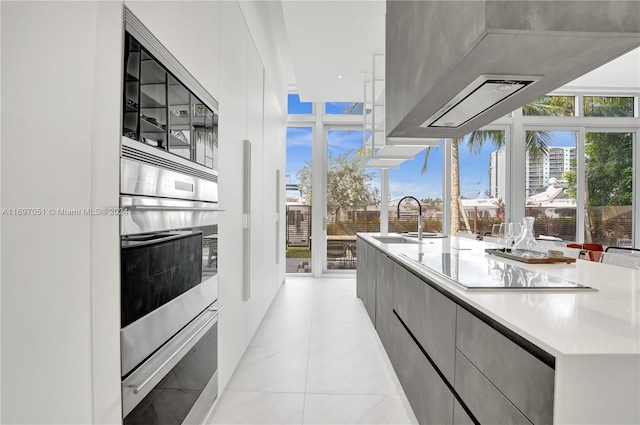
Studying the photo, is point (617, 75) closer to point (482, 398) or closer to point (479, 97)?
point (479, 97)

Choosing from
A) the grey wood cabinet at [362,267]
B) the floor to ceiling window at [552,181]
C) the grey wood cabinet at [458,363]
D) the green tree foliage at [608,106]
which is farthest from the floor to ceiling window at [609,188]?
the grey wood cabinet at [458,363]

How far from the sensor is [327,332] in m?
3.12

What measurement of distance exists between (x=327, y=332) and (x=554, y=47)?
2.74 meters

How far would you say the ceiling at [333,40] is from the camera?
2789 mm

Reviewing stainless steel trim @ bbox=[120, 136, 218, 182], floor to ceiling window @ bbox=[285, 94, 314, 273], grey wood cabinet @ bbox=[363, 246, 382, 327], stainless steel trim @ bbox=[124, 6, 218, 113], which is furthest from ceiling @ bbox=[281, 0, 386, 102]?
grey wood cabinet @ bbox=[363, 246, 382, 327]

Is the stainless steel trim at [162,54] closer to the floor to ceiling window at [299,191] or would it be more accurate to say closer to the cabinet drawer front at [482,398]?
the cabinet drawer front at [482,398]

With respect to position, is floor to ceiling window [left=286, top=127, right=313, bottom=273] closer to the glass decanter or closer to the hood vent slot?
the hood vent slot

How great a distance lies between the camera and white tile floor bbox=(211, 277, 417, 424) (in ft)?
6.06

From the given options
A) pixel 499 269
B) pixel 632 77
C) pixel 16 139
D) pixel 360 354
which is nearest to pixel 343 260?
pixel 360 354

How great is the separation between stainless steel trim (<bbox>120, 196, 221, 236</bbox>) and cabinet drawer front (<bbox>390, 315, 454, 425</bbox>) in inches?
48.1

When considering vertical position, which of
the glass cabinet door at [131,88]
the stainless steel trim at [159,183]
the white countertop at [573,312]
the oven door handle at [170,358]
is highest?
the glass cabinet door at [131,88]

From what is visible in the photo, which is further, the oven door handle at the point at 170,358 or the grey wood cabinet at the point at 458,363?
the oven door handle at the point at 170,358

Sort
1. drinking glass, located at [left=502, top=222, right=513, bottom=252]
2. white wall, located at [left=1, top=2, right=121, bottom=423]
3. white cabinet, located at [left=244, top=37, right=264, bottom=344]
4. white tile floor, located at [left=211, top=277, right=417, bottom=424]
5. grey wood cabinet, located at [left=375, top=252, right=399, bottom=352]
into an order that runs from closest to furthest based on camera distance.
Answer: white wall, located at [left=1, top=2, right=121, bottom=423] → white tile floor, located at [left=211, top=277, right=417, bottom=424] → drinking glass, located at [left=502, top=222, right=513, bottom=252] → grey wood cabinet, located at [left=375, top=252, right=399, bottom=352] → white cabinet, located at [left=244, top=37, right=264, bottom=344]

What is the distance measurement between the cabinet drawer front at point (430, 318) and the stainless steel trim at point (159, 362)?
104cm
